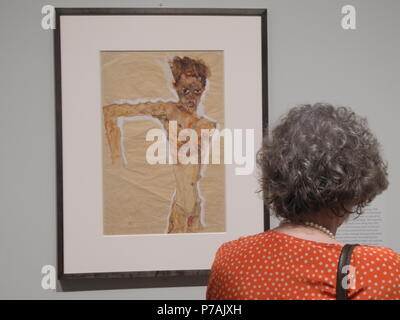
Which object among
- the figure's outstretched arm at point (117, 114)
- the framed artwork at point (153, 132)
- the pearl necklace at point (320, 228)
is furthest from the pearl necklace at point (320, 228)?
the figure's outstretched arm at point (117, 114)

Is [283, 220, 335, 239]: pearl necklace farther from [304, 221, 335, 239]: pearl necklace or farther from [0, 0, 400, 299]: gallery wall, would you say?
[0, 0, 400, 299]: gallery wall

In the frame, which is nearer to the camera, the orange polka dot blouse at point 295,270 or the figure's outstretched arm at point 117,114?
the orange polka dot blouse at point 295,270

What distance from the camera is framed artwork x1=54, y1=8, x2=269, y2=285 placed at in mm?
1012

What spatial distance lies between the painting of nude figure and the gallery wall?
149 millimetres

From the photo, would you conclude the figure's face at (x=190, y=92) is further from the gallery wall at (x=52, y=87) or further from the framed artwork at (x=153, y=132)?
the gallery wall at (x=52, y=87)

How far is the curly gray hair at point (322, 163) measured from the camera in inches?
22.8

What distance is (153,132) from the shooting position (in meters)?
1.02

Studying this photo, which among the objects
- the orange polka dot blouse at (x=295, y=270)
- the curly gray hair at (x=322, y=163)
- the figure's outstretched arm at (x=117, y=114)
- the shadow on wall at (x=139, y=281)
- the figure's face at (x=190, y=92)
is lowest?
the shadow on wall at (x=139, y=281)

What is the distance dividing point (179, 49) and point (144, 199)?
1.33 feet

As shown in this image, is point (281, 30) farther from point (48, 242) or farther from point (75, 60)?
point (48, 242)

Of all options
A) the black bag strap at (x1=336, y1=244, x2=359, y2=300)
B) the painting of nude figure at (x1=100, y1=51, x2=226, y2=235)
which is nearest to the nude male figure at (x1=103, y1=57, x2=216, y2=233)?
the painting of nude figure at (x1=100, y1=51, x2=226, y2=235)

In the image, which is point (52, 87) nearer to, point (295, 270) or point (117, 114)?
point (117, 114)

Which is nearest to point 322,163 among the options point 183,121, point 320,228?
point 320,228

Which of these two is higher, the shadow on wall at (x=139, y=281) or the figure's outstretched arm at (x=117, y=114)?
the figure's outstretched arm at (x=117, y=114)
